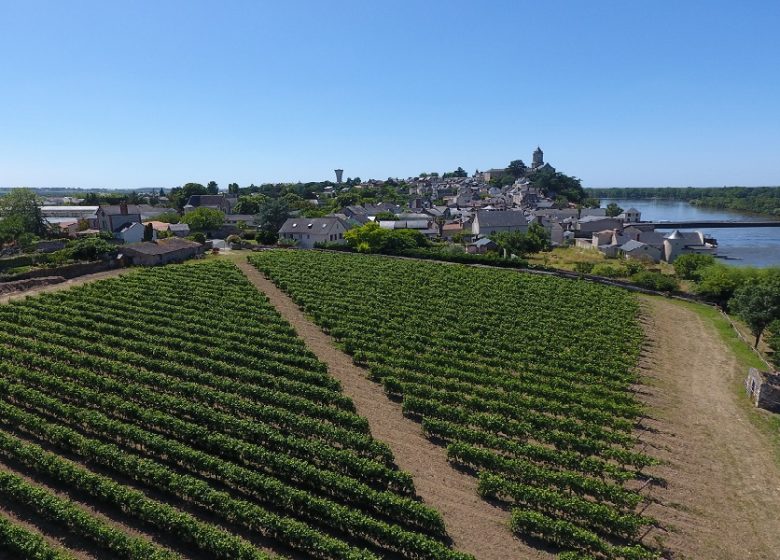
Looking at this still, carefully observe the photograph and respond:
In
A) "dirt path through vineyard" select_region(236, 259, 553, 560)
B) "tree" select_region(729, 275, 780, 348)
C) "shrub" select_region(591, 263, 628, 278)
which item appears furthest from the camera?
"shrub" select_region(591, 263, 628, 278)

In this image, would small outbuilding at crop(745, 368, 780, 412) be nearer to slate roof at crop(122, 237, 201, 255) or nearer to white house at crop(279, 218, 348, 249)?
white house at crop(279, 218, 348, 249)

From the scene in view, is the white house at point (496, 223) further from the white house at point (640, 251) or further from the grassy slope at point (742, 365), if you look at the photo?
the grassy slope at point (742, 365)

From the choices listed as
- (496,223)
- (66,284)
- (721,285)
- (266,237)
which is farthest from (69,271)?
(496,223)

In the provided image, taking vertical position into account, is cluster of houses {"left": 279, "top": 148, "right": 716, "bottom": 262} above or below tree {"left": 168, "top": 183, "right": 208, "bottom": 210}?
below

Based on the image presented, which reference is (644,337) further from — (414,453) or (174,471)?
(174,471)

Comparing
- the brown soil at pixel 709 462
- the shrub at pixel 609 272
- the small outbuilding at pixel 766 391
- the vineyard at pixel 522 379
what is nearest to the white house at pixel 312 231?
the vineyard at pixel 522 379

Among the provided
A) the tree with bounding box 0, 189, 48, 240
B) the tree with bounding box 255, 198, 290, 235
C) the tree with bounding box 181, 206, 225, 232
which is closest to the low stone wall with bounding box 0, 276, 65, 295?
the tree with bounding box 0, 189, 48, 240

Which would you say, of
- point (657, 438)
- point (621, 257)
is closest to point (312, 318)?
point (657, 438)
